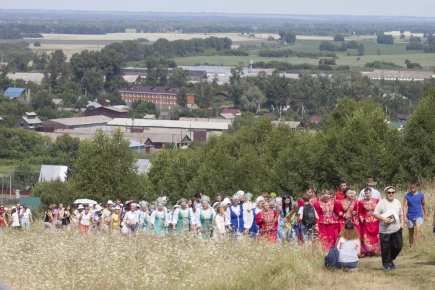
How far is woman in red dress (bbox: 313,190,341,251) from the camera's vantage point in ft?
43.9

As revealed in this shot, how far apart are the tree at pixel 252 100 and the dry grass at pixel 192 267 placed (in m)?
80.4

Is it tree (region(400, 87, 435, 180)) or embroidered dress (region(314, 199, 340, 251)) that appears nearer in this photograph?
embroidered dress (region(314, 199, 340, 251))

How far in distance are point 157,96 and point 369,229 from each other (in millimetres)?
89845

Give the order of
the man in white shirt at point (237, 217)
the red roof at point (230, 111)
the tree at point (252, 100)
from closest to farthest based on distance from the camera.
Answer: the man in white shirt at point (237, 217) → the red roof at point (230, 111) → the tree at point (252, 100)

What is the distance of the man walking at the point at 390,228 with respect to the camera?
12.2 m

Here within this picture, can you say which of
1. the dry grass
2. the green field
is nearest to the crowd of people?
the dry grass

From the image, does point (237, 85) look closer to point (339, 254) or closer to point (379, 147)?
point (379, 147)

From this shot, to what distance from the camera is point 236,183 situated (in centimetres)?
3262

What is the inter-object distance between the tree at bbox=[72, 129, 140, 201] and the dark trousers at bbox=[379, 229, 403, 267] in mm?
22355

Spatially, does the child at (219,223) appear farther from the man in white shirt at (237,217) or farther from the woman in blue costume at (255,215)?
the woman in blue costume at (255,215)

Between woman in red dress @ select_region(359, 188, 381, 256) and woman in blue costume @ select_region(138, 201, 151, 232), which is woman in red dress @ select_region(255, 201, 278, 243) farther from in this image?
woman in blue costume @ select_region(138, 201, 151, 232)

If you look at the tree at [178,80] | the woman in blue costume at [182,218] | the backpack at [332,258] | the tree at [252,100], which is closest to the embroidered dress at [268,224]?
the woman in blue costume at [182,218]

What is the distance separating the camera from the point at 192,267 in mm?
12039

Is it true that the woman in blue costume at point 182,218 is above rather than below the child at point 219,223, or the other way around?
below
